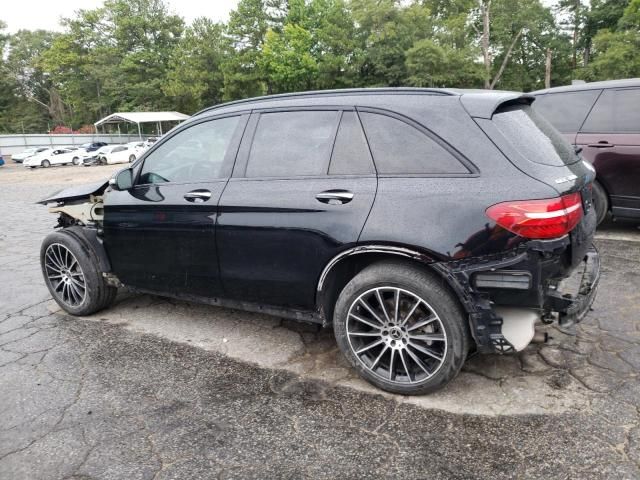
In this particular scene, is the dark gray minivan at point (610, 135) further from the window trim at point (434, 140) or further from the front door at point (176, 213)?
the front door at point (176, 213)

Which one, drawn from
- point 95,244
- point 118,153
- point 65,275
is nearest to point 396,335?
point 95,244

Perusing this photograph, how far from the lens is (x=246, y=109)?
3.36 meters

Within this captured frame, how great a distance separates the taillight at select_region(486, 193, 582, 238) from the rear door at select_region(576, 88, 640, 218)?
3699mm

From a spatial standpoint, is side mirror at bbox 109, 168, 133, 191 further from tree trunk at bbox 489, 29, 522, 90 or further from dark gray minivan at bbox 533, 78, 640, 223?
tree trunk at bbox 489, 29, 522, 90

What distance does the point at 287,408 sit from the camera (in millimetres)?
2719

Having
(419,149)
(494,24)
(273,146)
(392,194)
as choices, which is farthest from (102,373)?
(494,24)

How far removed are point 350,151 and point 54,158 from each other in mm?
34694

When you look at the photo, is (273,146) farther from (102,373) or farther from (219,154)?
(102,373)

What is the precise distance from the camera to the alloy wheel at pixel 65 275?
13.7 ft

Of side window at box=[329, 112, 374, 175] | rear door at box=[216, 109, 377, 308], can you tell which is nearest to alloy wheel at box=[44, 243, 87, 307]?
rear door at box=[216, 109, 377, 308]

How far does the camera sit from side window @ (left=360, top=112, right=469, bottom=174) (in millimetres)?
2594

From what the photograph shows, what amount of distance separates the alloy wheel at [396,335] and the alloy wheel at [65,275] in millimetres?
2602

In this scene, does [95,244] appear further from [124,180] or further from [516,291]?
[516,291]

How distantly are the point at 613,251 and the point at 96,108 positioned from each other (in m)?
64.8
